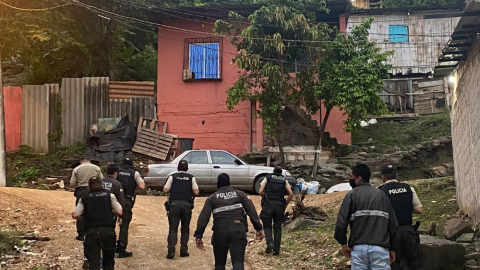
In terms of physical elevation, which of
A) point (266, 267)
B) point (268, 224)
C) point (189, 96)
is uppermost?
point (189, 96)

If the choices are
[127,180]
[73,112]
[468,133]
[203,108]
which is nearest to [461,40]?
[468,133]

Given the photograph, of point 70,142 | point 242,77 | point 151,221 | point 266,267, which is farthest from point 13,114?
point 266,267

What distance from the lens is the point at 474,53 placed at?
920 cm

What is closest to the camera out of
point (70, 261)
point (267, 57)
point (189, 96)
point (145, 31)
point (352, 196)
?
point (352, 196)

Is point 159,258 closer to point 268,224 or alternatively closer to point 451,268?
point 268,224

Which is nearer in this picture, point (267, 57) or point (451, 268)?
point (451, 268)

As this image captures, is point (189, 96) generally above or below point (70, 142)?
above

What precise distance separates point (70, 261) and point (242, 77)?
428 inches

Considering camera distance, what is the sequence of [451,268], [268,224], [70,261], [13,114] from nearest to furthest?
[451,268] → [70,261] → [268,224] → [13,114]

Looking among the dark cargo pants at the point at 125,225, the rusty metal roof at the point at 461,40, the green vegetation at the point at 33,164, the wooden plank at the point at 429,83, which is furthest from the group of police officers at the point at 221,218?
the wooden plank at the point at 429,83

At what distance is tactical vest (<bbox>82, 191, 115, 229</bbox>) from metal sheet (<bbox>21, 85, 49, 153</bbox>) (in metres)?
13.4

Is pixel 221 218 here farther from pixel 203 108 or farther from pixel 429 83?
pixel 429 83

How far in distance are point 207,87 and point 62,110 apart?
228 inches

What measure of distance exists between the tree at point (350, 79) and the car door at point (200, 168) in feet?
14.5
